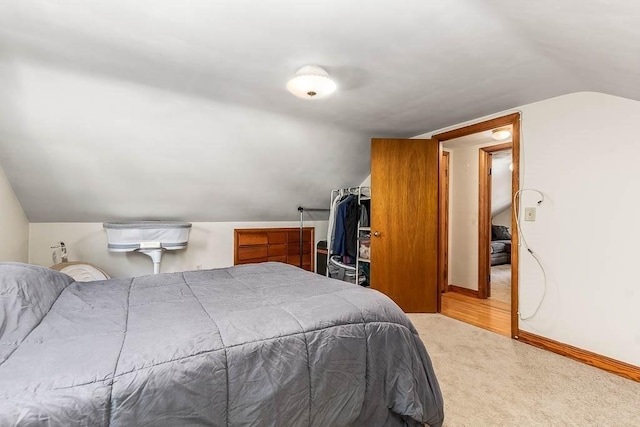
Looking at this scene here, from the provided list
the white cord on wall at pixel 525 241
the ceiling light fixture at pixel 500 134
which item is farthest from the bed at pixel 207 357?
the ceiling light fixture at pixel 500 134

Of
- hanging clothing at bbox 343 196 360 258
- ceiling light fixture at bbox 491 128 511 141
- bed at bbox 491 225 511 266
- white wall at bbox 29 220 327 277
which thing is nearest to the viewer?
white wall at bbox 29 220 327 277

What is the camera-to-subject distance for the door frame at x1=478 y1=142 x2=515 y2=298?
14.0 feet

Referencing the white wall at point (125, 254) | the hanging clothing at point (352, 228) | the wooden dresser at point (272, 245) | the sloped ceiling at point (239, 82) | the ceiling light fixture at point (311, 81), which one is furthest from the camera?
the wooden dresser at point (272, 245)

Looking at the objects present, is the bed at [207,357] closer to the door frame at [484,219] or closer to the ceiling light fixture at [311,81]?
the ceiling light fixture at [311,81]

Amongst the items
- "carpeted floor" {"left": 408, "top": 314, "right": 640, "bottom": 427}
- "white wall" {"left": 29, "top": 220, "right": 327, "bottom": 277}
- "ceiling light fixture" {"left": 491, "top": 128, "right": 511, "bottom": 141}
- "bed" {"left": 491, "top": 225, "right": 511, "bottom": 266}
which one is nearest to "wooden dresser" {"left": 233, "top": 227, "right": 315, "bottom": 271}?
"white wall" {"left": 29, "top": 220, "right": 327, "bottom": 277}

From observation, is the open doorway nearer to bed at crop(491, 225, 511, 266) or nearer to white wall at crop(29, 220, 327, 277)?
bed at crop(491, 225, 511, 266)

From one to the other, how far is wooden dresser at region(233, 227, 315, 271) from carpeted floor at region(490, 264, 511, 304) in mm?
2665

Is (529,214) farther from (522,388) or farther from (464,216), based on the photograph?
(464,216)

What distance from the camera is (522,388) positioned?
2.02 meters

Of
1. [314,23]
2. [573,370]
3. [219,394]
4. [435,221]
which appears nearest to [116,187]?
[314,23]

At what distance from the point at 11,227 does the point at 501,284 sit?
6.16 metres

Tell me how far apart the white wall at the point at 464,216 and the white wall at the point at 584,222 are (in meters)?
1.66

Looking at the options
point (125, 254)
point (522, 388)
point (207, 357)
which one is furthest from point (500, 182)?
point (207, 357)

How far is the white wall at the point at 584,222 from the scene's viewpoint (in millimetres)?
2238
